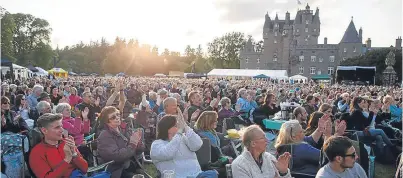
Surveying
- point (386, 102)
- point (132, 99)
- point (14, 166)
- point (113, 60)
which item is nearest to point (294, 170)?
point (14, 166)

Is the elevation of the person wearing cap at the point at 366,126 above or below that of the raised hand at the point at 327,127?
below

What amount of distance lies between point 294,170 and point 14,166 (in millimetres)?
3547

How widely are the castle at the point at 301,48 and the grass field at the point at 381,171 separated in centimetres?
7144

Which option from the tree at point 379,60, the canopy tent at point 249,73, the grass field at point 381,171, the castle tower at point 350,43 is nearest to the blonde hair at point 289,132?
the grass field at point 381,171

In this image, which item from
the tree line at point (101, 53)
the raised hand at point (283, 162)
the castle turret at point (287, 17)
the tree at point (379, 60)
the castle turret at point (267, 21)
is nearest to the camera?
the raised hand at point (283, 162)

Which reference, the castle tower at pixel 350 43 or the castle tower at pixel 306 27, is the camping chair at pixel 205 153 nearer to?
the castle tower at pixel 350 43

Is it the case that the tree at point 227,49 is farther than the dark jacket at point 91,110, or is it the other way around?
the tree at point 227,49

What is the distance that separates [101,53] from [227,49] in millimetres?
35591

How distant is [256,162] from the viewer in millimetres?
3498

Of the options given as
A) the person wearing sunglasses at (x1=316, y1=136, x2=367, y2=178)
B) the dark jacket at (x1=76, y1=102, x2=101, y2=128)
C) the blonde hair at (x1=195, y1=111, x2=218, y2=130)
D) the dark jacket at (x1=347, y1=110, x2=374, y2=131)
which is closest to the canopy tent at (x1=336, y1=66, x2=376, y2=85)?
the dark jacket at (x1=347, y1=110, x2=374, y2=131)

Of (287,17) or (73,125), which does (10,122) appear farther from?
(287,17)

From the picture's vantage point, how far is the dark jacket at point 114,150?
4.23 metres

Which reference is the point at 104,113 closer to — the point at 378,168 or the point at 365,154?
the point at 365,154

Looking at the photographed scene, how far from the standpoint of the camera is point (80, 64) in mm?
85250
